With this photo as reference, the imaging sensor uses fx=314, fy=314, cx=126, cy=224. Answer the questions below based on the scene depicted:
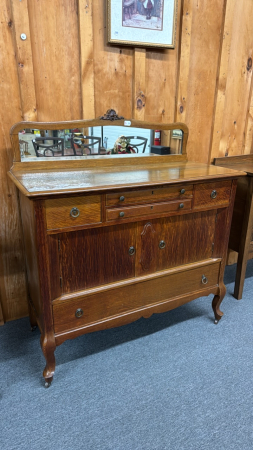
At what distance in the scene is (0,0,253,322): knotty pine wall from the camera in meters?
1.73

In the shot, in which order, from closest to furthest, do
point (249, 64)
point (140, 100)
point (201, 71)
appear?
point (140, 100), point (201, 71), point (249, 64)

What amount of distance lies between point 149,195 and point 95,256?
16.0 inches

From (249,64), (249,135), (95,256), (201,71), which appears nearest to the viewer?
(95,256)

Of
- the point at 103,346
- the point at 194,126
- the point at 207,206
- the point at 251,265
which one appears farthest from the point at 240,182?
the point at 103,346

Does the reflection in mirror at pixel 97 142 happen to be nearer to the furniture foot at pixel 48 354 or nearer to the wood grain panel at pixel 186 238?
the wood grain panel at pixel 186 238

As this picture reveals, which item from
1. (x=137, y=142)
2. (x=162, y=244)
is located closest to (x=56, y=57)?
(x=137, y=142)

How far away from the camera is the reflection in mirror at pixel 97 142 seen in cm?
178

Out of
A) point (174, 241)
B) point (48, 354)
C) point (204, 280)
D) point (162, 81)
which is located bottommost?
point (48, 354)

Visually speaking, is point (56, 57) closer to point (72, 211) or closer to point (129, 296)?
point (72, 211)

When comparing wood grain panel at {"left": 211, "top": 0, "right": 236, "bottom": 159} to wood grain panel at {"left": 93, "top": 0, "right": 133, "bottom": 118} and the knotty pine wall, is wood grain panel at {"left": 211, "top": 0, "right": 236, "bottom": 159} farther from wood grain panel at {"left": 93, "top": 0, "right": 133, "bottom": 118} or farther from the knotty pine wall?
wood grain panel at {"left": 93, "top": 0, "right": 133, "bottom": 118}

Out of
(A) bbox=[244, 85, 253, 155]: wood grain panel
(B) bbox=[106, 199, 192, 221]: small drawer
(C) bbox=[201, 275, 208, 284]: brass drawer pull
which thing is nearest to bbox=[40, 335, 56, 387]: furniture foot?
(B) bbox=[106, 199, 192, 221]: small drawer

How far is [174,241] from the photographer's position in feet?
5.81

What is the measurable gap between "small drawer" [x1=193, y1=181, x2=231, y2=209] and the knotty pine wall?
716 millimetres

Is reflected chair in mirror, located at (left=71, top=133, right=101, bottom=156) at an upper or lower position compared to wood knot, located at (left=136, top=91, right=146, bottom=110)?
lower
